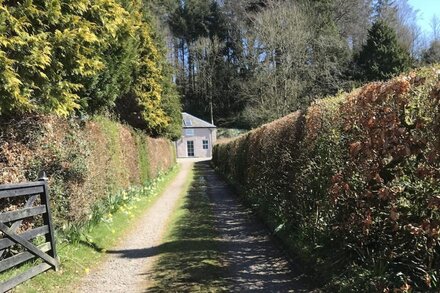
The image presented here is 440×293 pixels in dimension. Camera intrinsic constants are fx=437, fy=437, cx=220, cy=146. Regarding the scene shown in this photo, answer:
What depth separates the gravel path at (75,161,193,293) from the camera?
654cm

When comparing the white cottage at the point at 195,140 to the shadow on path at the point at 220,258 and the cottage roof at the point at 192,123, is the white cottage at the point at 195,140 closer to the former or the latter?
the cottage roof at the point at 192,123

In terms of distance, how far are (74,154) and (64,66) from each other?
2063mm

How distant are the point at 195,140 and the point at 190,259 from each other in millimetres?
53392

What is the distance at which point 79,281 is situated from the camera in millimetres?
6742

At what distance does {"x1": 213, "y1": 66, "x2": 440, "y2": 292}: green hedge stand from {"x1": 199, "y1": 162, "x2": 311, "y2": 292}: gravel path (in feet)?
1.12

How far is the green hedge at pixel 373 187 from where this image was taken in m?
3.91

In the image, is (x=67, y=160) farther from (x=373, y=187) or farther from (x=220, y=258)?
(x=373, y=187)

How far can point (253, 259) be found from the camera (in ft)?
25.2

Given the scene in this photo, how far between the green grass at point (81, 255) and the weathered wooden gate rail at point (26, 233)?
15 centimetres

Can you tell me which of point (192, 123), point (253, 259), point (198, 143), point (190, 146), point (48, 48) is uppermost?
point (192, 123)

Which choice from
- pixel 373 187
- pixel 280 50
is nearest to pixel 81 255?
pixel 373 187

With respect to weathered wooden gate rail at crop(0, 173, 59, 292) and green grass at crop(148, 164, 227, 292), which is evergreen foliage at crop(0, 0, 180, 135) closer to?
weathered wooden gate rail at crop(0, 173, 59, 292)

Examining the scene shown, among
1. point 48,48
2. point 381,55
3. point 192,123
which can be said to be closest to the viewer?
point 48,48

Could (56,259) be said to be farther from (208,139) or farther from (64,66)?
(208,139)
